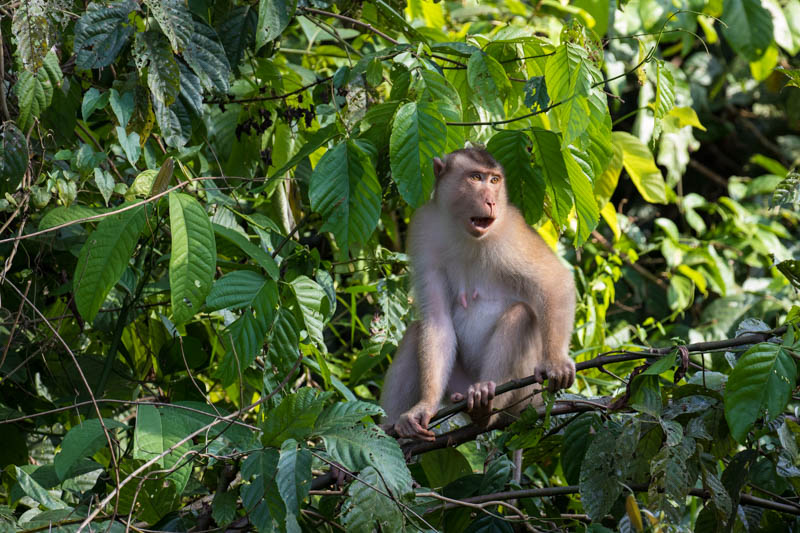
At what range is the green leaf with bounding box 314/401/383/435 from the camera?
212 cm

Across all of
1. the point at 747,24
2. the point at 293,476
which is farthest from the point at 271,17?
the point at 747,24

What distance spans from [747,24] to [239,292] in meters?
3.05

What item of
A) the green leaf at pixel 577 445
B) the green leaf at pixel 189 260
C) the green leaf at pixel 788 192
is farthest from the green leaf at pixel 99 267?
the green leaf at pixel 788 192

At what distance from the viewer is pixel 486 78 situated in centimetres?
266

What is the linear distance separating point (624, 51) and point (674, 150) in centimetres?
98

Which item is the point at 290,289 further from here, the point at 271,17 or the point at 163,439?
the point at 271,17

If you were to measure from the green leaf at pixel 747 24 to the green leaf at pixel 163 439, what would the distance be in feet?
10.7

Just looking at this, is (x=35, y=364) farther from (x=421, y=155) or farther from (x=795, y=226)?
(x=795, y=226)

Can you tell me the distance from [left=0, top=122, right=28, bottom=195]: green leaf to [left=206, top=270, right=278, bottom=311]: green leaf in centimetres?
81

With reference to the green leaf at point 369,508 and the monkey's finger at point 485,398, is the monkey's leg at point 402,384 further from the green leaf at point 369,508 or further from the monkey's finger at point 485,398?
the green leaf at point 369,508

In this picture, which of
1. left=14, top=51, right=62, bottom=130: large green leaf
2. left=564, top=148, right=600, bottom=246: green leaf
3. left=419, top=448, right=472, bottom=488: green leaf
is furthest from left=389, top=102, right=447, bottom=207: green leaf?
left=14, top=51, right=62, bottom=130: large green leaf

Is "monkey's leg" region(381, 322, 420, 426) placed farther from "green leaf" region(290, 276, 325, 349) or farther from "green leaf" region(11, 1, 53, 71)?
"green leaf" region(11, 1, 53, 71)

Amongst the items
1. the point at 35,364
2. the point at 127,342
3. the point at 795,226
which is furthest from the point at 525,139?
the point at 795,226

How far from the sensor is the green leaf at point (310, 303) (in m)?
2.69
